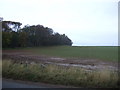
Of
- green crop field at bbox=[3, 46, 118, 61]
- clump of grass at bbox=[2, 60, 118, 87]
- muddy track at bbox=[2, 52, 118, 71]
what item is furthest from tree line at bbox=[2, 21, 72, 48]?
clump of grass at bbox=[2, 60, 118, 87]

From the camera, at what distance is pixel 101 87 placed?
28.7 ft

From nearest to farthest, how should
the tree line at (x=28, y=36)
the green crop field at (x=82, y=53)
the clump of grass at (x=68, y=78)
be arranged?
the clump of grass at (x=68, y=78), the green crop field at (x=82, y=53), the tree line at (x=28, y=36)

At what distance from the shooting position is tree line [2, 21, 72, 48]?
74.8 m

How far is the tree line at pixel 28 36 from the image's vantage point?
7484 centimetres

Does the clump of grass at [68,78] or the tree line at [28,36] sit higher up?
the tree line at [28,36]

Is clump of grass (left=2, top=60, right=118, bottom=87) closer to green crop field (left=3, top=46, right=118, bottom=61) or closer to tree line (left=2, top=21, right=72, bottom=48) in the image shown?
green crop field (left=3, top=46, right=118, bottom=61)

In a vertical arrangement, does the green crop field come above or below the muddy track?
below

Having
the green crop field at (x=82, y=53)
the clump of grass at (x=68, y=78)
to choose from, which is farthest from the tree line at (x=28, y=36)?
the clump of grass at (x=68, y=78)

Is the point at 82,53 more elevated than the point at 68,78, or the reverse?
the point at 68,78

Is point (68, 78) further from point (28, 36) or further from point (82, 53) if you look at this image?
point (28, 36)

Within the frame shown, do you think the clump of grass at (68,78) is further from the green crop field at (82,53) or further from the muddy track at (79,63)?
the green crop field at (82,53)

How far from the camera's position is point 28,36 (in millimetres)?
91562

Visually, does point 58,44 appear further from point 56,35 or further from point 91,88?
point 91,88

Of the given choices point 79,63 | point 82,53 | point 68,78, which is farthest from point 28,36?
point 68,78
